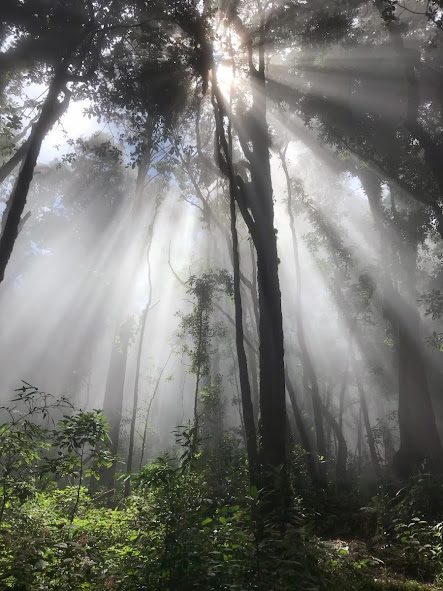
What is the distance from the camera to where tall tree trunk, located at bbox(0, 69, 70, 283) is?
8711mm

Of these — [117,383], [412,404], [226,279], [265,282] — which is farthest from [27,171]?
[412,404]

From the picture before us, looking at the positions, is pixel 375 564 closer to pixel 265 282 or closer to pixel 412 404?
pixel 265 282

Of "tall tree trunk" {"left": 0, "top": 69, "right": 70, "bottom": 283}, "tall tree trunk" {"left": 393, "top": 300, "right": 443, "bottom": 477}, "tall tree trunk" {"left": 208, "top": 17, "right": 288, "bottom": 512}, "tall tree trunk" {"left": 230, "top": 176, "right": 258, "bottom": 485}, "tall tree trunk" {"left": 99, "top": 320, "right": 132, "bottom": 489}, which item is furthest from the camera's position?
"tall tree trunk" {"left": 99, "top": 320, "right": 132, "bottom": 489}

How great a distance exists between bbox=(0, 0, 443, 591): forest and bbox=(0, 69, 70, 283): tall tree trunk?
61 millimetres

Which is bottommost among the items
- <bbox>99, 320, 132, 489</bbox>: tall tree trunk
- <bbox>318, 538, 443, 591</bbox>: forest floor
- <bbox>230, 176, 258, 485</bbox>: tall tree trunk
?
<bbox>318, 538, 443, 591</bbox>: forest floor

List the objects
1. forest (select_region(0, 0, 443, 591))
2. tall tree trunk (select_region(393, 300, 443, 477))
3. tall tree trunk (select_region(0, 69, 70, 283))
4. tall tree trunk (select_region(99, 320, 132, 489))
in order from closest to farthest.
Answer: forest (select_region(0, 0, 443, 591)) → tall tree trunk (select_region(0, 69, 70, 283)) → tall tree trunk (select_region(393, 300, 443, 477)) → tall tree trunk (select_region(99, 320, 132, 489))

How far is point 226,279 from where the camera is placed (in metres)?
17.6

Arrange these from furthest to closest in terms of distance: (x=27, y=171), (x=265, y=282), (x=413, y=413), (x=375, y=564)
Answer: (x=413, y=413), (x=27, y=171), (x=265, y=282), (x=375, y=564)

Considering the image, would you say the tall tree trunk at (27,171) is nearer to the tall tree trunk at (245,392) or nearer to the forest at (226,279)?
the forest at (226,279)

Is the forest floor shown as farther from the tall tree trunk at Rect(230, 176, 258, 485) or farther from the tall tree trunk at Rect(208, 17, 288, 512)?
the tall tree trunk at Rect(230, 176, 258, 485)

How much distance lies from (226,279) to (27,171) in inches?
395

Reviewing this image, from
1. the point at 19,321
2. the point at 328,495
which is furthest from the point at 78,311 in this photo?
the point at 328,495

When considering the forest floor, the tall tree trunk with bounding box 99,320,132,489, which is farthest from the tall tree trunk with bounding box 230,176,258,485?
the tall tree trunk with bounding box 99,320,132,489

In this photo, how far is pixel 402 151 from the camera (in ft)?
47.6
